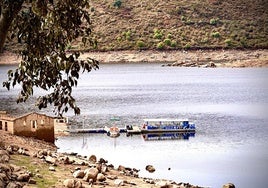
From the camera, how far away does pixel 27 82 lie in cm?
898

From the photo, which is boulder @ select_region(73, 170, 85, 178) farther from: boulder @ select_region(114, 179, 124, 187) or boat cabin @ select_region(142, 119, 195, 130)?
boat cabin @ select_region(142, 119, 195, 130)

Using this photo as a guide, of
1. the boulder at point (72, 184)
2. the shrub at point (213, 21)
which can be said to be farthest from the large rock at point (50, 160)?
the shrub at point (213, 21)

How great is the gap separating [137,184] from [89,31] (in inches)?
561

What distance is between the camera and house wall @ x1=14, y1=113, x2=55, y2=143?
3108cm

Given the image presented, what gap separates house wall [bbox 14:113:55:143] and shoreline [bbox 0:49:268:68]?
84.5 m

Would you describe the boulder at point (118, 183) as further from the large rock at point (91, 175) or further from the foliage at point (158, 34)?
the foliage at point (158, 34)

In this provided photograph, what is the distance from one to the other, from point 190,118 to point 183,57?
77.4m

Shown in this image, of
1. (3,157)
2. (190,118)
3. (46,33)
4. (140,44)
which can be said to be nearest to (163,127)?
(190,118)

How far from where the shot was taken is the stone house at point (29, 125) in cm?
3084

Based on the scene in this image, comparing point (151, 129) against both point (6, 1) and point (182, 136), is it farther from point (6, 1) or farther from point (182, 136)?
point (6, 1)

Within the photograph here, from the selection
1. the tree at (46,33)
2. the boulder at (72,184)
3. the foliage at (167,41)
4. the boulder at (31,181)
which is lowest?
the boulder at (72,184)

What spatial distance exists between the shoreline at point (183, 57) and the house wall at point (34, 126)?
8446 centimetres

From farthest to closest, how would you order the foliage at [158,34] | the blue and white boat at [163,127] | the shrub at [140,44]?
A: the foliage at [158,34]
the shrub at [140,44]
the blue and white boat at [163,127]

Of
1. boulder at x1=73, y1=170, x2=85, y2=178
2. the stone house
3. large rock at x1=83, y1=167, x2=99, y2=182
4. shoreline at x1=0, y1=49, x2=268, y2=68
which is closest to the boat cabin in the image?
the stone house
